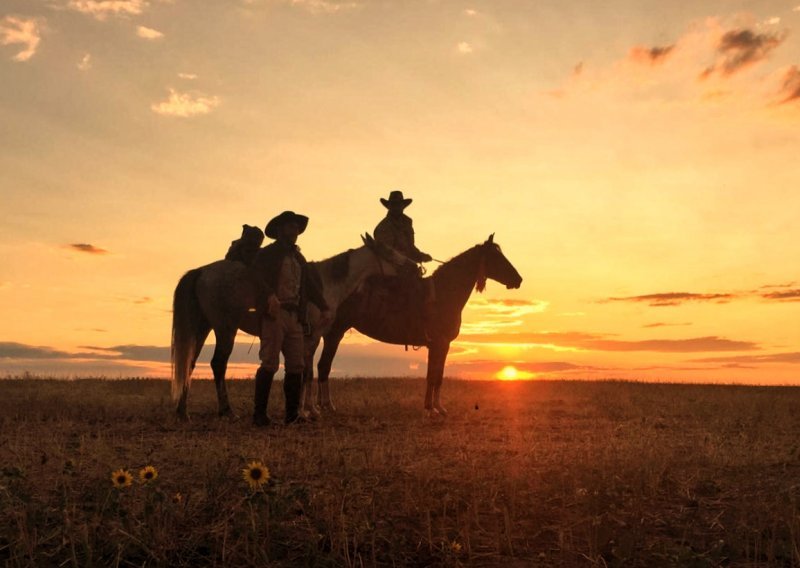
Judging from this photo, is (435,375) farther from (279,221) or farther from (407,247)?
(279,221)

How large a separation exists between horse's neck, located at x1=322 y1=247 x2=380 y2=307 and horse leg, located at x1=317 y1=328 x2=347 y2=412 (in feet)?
3.91

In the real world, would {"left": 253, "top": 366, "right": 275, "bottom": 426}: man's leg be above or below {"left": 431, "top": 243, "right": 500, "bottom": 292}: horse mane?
below

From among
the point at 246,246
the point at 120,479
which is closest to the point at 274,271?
the point at 246,246

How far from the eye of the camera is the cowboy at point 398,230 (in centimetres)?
1287

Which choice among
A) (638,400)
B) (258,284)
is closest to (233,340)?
(258,284)

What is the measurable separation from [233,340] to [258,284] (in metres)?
1.65

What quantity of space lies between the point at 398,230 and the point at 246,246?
268 cm

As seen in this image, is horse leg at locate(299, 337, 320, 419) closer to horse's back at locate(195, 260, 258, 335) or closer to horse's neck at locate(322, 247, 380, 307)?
horse's neck at locate(322, 247, 380, 307)

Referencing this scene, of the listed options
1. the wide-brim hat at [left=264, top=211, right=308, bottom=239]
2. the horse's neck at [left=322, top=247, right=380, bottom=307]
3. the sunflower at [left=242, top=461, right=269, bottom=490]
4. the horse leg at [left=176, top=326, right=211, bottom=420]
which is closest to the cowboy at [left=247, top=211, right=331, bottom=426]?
the wide-brim hat at [left=264, top=211, right=308, bottom=239]

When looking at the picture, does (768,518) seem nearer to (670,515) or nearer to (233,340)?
(670,515)

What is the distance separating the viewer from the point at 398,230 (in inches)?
510

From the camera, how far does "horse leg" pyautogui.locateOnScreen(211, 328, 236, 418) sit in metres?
11.5

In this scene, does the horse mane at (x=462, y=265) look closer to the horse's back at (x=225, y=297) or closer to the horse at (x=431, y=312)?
the horse at (x=431, y=312)

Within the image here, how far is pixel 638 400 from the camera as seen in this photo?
54.5 feet
